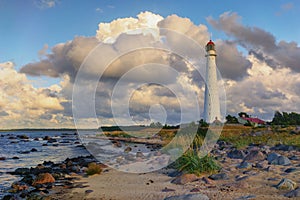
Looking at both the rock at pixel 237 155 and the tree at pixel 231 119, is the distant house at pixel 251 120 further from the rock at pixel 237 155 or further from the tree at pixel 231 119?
the rock at pixel 237 155

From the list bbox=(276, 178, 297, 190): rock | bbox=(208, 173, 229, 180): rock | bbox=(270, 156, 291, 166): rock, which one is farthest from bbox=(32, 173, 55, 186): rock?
bbox=(270, 156, 291, 166): rock

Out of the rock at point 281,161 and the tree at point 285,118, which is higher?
the tree at point 285,118

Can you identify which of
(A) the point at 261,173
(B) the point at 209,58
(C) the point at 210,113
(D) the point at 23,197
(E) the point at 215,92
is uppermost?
(B) the point at 209,58

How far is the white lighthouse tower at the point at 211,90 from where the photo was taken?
151ft

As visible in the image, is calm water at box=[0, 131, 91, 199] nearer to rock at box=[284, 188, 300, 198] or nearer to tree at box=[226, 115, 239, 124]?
rock at box=[284, 188, 300, 198]

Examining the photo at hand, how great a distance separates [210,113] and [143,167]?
31953mm

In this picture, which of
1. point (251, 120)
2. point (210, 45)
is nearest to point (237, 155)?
point (210, 45)

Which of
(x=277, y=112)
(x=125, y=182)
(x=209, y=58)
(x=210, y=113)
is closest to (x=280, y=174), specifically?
(x=125, y=182)

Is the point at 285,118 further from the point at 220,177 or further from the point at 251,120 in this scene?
the point at 220,177

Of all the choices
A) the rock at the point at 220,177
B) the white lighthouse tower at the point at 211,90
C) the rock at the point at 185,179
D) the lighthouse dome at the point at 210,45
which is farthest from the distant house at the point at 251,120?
the rock at the point at 185,179

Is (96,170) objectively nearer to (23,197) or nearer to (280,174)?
(23,197)

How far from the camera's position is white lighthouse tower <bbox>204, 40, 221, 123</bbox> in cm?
4606

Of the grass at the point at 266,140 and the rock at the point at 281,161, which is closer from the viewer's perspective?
the rock at the point at 281,161

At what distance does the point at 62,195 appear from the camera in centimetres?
1033
